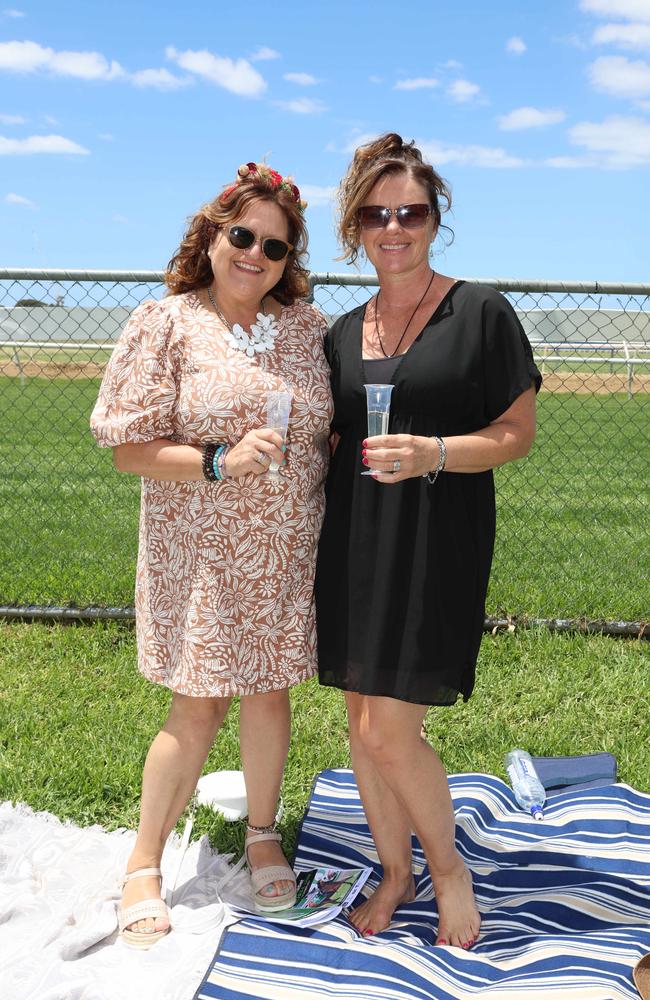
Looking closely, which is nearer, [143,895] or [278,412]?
[278,412]

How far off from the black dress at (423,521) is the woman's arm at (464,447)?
0.06 meters

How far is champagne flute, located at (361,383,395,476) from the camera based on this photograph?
2.40 m

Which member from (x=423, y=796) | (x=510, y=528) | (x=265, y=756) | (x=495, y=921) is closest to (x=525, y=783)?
(x=495, y=921)

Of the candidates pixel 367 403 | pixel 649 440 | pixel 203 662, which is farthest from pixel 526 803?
pixel 649 440

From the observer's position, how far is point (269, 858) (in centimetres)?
305

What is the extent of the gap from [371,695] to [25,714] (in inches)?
80.7

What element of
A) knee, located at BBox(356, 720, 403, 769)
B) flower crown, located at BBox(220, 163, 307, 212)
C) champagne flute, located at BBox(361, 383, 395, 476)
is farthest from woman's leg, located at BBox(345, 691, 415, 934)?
flower crown, located at BBox(220, 163, 307, 212)

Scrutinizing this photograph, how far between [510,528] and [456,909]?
453 cm

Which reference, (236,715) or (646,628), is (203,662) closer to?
(236,715)

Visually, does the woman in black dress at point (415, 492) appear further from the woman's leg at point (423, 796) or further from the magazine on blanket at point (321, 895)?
the magazine on blanket at point (321, 895)

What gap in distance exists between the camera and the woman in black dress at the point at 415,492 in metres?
2.56

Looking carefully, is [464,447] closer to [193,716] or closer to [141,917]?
[193,716]

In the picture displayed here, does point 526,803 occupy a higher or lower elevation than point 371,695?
lower

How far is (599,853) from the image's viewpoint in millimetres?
3248
